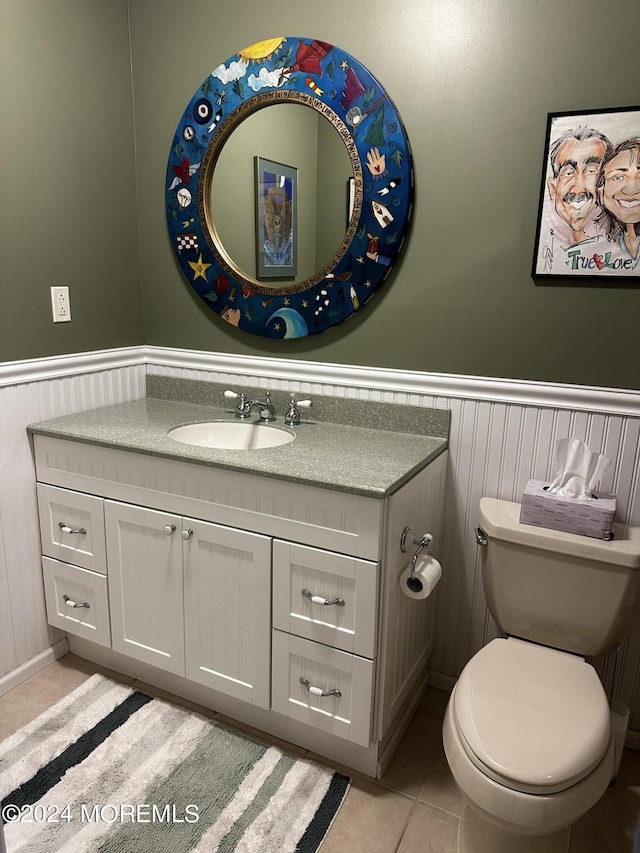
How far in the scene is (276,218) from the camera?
201cm

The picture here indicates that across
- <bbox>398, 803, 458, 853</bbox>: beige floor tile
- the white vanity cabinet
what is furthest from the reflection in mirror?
<bbox>398, 803, 458, 853</bbox>: beige floor tile

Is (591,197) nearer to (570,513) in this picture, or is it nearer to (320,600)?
(570,513)

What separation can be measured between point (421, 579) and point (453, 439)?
473mm

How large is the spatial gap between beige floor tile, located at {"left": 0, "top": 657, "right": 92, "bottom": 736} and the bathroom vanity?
0.28ft

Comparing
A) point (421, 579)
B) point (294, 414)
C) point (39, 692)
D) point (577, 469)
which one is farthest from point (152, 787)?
point (577, 469)

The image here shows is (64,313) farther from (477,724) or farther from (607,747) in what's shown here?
(607,747)

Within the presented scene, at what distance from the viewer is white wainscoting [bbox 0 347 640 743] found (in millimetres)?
1700

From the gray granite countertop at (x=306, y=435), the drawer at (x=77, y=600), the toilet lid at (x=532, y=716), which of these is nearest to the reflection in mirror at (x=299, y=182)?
the gray granite countertop at (x=306, y=435)

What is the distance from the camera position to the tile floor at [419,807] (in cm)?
151

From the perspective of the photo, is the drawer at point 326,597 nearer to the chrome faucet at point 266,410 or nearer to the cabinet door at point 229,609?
the cabinet door at point 229,609

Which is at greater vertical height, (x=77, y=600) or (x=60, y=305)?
(x=60, y=305)

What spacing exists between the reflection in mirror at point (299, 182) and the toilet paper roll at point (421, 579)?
37.3 inches

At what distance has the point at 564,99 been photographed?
1589mm

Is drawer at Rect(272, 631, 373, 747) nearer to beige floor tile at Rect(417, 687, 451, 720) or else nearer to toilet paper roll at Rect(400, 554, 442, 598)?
toilet paper roll at Rect(400, 554, 442, 598)
